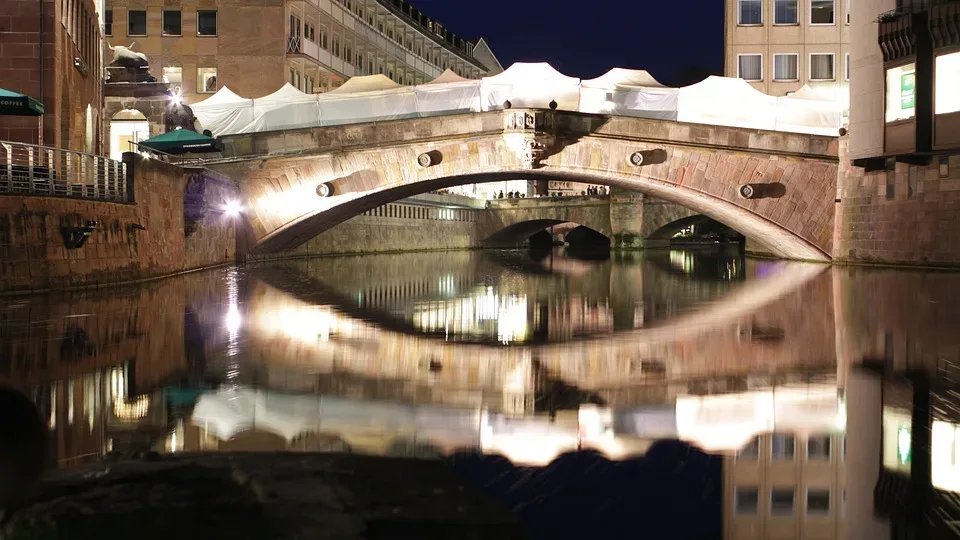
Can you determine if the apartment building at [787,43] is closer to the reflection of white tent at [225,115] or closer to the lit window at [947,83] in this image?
the lit window at [947,83]

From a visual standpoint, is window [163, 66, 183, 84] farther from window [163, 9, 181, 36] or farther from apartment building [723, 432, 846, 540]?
apartment building [723, 432, 846, 540]

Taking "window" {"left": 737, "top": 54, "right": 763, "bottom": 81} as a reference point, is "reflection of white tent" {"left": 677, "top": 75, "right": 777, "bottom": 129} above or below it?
below

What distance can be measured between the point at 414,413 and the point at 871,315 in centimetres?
946

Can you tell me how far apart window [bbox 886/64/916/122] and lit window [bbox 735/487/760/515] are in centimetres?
2682

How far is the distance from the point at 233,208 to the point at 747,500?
3207 cm

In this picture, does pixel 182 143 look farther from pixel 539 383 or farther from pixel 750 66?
pixel 750 66

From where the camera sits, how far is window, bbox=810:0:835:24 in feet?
172

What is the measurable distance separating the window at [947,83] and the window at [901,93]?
0.63 m

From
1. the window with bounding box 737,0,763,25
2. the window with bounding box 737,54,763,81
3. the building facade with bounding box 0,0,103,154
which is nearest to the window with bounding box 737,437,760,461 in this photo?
the building facade with bounding box 0,0,103,154

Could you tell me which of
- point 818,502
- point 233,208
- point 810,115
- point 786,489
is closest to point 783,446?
point 786,489

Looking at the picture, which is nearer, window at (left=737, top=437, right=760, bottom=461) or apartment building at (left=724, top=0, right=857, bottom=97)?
window at (left=737, top=437, right=760, bottom=461)

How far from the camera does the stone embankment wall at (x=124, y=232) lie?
61.5 feet

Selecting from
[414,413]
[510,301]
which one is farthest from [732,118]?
[414,413]

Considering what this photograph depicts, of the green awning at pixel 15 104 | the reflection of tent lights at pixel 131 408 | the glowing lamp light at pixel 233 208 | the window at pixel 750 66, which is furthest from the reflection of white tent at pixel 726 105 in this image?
the reflection of tent lights at pixel 131 408
